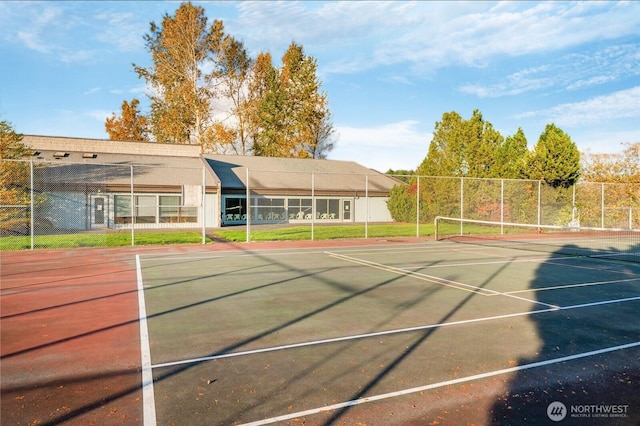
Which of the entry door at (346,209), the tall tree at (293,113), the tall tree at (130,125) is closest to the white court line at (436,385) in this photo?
the entry door at (346,209)

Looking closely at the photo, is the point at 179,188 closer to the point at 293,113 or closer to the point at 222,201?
the point at 222,201

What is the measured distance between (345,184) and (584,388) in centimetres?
3573

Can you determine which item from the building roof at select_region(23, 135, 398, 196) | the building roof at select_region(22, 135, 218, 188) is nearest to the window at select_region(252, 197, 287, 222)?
the building roof at select_region(23, 135, 398, 196)

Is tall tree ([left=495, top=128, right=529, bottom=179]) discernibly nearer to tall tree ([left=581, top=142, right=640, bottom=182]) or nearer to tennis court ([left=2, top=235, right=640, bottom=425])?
tall tree ([left=581, top=142, right=640, bottom=182])

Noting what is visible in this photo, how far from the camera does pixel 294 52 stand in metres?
54.9

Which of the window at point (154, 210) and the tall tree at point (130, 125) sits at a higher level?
the tall tree at point (130, 125)

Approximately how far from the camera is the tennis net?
18469mm

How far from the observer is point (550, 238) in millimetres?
26594

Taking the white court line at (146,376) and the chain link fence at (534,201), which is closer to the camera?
the white court line at (146,376)

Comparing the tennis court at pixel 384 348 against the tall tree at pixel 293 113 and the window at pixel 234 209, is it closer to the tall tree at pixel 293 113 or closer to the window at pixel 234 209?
the window at pixel 234 209

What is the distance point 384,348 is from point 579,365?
2.49 m

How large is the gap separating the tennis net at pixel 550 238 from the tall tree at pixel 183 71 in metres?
29.0

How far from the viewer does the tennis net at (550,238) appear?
1847cm

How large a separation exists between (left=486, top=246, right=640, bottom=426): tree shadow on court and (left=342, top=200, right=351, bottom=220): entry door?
28840mm
